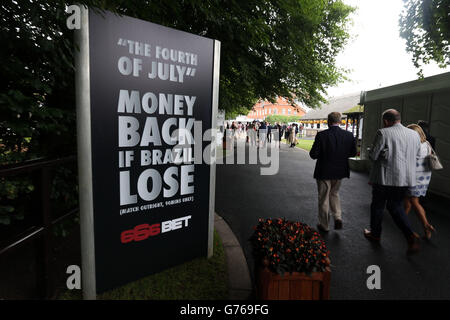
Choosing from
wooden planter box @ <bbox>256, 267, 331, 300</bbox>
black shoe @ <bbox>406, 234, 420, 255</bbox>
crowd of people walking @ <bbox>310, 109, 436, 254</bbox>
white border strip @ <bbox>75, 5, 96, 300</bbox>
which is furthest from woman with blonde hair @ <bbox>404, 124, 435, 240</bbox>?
white border strip @ <bbox>75, 5, 96, 300</bbox>

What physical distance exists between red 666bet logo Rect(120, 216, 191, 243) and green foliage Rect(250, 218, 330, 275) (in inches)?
34.4

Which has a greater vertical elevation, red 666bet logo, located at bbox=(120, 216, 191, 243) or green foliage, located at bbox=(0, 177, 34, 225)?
green foliage, located at bbox=(0, 177, 34, 225)

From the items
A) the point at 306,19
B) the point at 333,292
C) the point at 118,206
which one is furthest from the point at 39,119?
the point at 306,19

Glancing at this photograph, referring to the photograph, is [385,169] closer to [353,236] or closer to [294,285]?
[353,236]

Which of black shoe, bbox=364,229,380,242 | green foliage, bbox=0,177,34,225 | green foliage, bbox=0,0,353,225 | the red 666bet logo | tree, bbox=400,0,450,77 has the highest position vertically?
tree, bbox=400,0,450,77

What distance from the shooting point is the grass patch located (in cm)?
266

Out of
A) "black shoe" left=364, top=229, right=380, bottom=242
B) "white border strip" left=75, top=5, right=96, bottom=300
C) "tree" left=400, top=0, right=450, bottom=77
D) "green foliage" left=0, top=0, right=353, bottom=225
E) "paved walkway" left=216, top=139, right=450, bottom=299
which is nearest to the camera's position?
"white border strip" left=75, top=5, right=96, bottom=300

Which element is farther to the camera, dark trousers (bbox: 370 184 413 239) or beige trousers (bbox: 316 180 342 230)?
beige trousers (bbox: 316 180 342 230)

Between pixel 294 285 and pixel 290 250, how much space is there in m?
0.26

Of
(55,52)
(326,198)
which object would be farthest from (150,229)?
(326,198)

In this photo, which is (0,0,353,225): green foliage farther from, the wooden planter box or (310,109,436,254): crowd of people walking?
(310,109,436,254): crowd of people walking

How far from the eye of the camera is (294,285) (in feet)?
7.14
